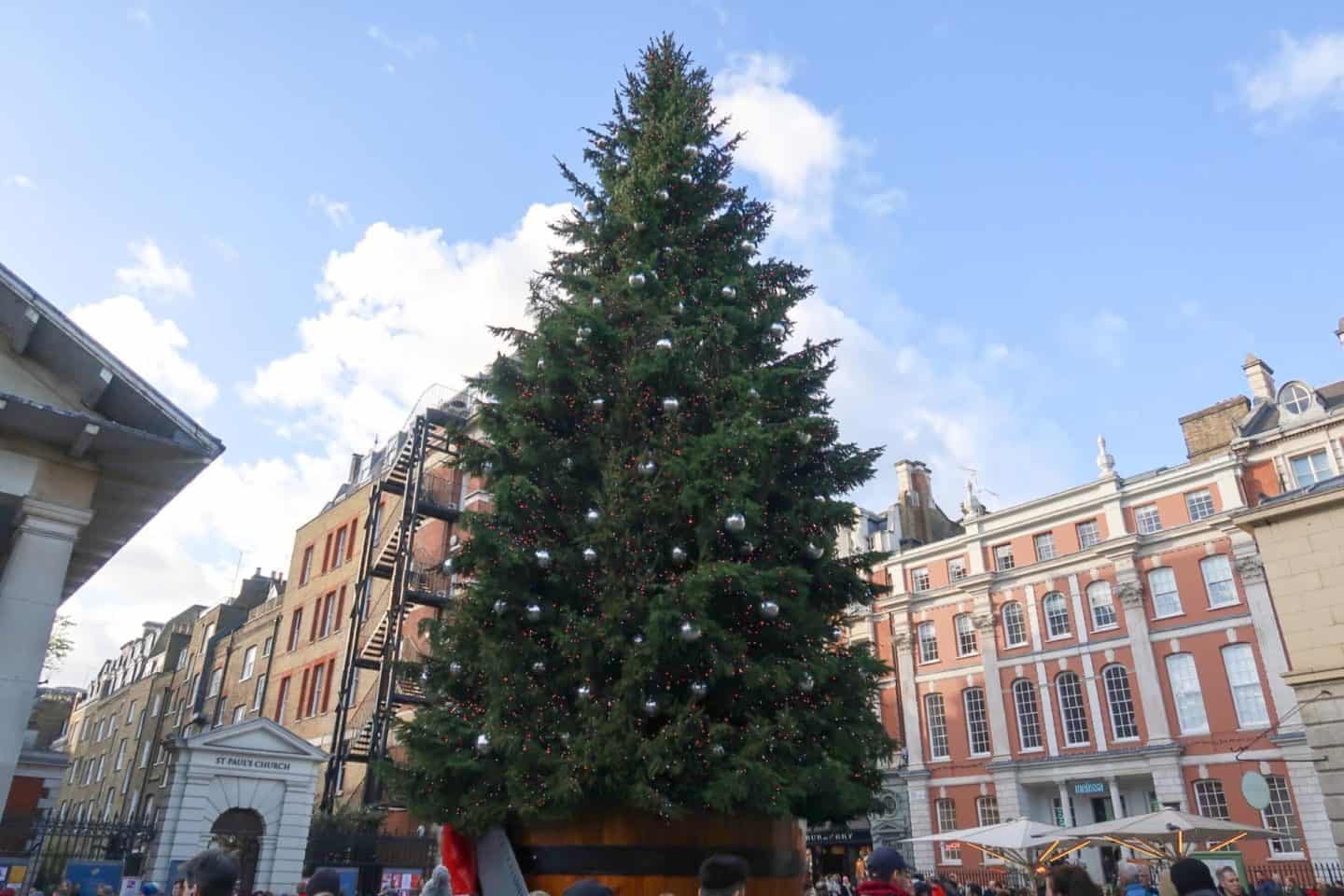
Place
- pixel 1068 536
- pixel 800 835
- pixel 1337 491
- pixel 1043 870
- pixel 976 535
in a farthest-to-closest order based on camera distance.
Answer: pixel 976 535
pixel 1068 536
pixel 1043 870
pixel 1337 491
pixel 800 835

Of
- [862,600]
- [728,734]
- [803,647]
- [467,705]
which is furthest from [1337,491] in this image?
[467,705]

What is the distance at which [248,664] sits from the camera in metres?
42.2

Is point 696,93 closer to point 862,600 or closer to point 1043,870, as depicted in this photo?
point 862,600

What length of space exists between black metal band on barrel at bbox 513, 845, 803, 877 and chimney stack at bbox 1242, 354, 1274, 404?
36121 mm

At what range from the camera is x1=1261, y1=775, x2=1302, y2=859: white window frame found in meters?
31.1

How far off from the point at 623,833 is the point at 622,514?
3.45m

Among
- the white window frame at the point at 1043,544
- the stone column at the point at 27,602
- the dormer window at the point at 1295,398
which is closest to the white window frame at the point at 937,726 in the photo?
the white window frame at the point at 1043,544

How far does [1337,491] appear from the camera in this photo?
43.5ft

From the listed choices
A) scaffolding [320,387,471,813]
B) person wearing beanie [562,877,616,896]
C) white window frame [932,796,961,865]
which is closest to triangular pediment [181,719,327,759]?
scaffolding [320,387,471,813]

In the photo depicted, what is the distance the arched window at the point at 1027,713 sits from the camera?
39375 mm

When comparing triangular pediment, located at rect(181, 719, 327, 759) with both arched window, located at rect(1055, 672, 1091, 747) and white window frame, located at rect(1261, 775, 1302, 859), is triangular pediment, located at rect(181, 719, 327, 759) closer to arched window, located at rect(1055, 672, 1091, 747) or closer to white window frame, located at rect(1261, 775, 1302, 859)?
arched window, located at rect(1055, 672, 1091, 747)

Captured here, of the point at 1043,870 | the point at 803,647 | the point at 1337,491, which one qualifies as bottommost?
the point at 1043,870

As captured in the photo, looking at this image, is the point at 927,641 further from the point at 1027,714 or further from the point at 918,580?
the point at 1027,714

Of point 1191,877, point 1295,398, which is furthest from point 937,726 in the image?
point 1191,877
